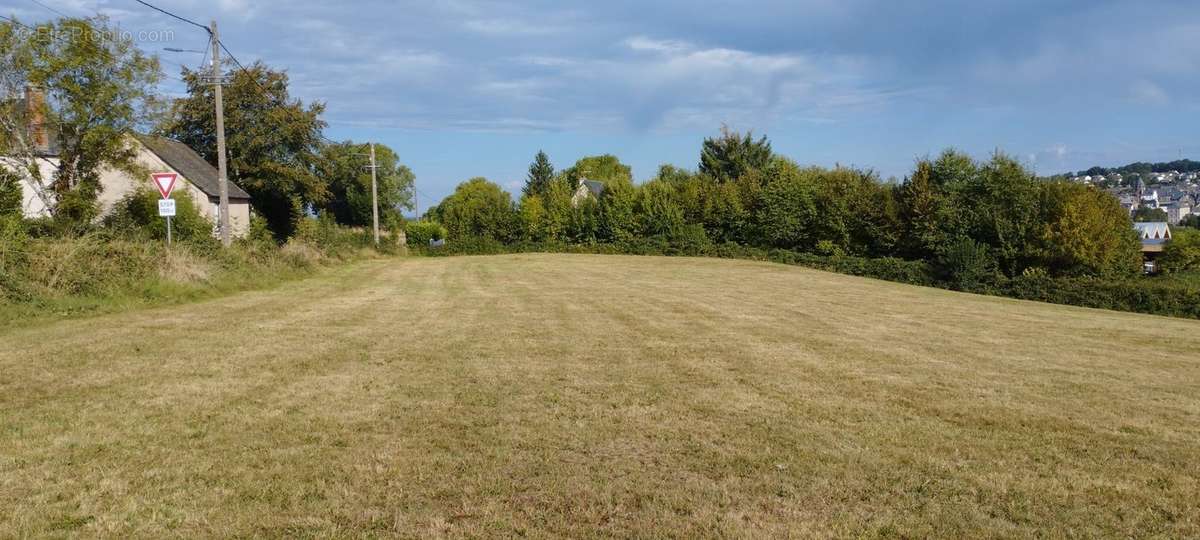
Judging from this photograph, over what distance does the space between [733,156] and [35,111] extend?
50475 mm

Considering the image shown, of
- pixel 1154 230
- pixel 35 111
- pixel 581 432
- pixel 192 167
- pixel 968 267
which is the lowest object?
pixel 581 432

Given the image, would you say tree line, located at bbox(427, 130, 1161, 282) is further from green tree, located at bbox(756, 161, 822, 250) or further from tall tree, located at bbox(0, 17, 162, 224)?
tall tree, located at bbox(0, 17, 162, 224)

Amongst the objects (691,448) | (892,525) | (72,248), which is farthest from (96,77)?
(892,525)

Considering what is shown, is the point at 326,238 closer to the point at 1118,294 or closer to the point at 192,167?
the point at 192,167

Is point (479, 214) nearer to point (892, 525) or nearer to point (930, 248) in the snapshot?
point (930, 248)

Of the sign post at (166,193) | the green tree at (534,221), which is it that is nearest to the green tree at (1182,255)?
the green tree at (534,221)

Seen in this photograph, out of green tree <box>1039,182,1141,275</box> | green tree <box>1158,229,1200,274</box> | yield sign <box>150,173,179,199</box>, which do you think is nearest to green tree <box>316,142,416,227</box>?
yield sign <box>150,173,179,199</box>

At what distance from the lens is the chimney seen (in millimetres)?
19000

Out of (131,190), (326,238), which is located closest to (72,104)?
(131,190)

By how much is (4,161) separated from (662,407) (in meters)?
21.3

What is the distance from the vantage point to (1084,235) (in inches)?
1219

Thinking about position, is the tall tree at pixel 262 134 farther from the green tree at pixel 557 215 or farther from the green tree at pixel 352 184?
the green tree at pixel 557 215

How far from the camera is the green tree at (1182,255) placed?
40344mm

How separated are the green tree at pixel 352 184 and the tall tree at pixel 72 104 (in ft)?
83.7
